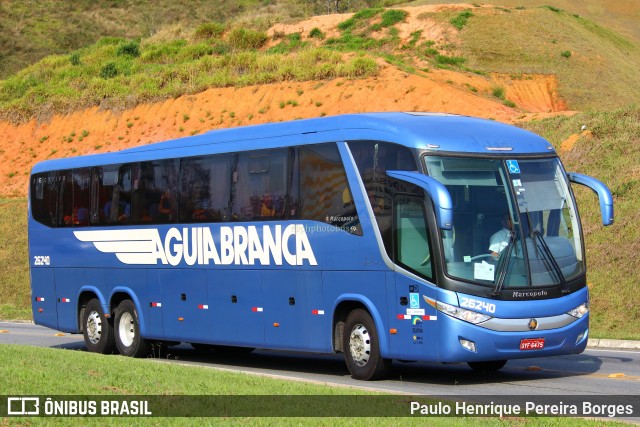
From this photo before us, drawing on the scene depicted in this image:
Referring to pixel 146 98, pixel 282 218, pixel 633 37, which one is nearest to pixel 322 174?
pixel 282 218

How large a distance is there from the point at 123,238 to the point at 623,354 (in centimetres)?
942

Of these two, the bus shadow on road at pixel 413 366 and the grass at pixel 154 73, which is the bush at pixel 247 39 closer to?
the grass at pixel 154 73

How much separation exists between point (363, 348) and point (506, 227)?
109 inches

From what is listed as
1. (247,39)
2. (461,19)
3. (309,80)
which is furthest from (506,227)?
(247,39)

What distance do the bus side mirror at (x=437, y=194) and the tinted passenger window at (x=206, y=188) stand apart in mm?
4155

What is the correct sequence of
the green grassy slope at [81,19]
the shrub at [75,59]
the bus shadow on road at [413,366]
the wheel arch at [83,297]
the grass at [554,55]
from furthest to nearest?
the green grassy slope at [81,19] → the shrub at [75,59] → the grass at [554,55] → the wheel arch at [83,297] → the bus shadow on road at [413,366]

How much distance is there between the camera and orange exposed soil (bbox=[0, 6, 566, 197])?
45.5 m

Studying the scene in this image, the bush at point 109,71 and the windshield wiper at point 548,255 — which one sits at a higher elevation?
the bush at point 109,71

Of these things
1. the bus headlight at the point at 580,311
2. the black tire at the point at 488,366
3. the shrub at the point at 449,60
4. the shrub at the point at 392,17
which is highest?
the shrub at the point at 392,17

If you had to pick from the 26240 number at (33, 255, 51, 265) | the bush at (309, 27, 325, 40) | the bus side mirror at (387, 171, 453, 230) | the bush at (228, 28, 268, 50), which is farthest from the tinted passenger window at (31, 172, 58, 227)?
the bush at (228, 28, 268, 50)

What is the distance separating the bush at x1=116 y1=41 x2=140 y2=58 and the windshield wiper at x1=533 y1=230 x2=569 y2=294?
54798mm

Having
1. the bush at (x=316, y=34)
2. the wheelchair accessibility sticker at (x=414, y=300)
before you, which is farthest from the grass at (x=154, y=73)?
the wheelchair accessibility sticker at (x=414, y=300)

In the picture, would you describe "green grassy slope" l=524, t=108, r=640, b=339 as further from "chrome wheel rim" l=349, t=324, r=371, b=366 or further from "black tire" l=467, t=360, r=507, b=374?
"chrome wheel rim" l=349, t=324, r=371, b=366

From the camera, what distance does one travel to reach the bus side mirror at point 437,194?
12945 mm
